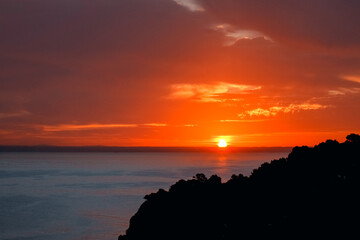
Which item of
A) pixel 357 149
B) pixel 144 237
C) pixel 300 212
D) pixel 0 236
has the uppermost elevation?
pixel 357 149

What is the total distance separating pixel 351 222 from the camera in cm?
2116

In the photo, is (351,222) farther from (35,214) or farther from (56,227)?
(35,214)

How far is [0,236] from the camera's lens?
205 ft

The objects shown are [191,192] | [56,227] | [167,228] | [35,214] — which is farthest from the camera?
[35,214]

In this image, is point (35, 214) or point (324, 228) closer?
point (324, 228)

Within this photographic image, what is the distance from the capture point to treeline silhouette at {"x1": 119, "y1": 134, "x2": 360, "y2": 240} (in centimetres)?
2216

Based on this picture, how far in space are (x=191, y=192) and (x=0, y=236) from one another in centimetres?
4442

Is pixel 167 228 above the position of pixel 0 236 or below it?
above

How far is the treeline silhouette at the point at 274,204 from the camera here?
2216 centimetres

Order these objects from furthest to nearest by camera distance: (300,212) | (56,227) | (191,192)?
(56,227) → (191,192) → (300,212)

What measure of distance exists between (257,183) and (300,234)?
578 centimetres

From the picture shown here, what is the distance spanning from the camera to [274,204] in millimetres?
24672

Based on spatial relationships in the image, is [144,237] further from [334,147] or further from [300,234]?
[334,147]

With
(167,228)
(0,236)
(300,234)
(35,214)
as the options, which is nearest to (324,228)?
(300,234)
